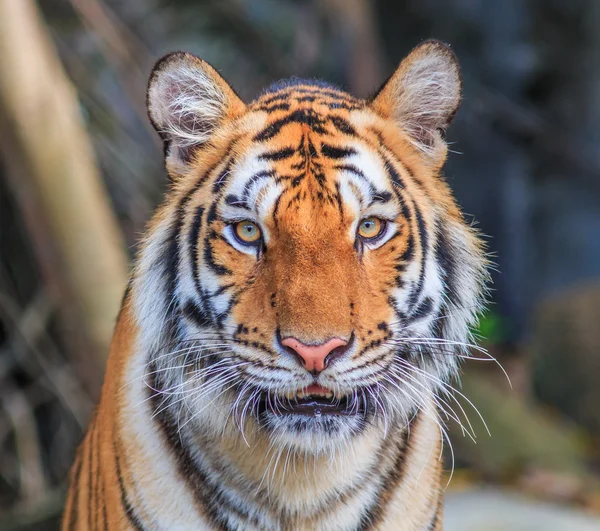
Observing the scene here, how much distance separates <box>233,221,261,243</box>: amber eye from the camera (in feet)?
5.48

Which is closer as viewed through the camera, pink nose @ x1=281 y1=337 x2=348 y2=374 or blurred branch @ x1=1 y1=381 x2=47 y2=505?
pink nose @ x1=281 y1=337 x2=348 y2=374

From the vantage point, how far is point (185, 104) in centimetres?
181

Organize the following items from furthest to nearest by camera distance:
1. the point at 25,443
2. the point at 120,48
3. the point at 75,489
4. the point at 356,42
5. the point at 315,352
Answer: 1. the point at 356,42
2. the point at 25,443
3. the point at 120,48
4. the point at 75,489
5. the point at 315,352

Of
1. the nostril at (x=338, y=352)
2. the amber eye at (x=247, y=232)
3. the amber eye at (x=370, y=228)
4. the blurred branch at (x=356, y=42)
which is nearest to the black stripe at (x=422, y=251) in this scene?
the amber eye at (x=370, y=228)

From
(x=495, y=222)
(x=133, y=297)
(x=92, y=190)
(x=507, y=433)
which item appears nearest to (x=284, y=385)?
(x=133, y=297)

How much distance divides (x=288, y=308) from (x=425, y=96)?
1.91 feet

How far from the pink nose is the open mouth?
0.10m

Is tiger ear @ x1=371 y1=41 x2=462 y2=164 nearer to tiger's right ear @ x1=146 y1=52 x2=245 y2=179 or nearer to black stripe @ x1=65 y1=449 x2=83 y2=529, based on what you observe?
tiger's right ear @ x1=146 y1=52 x2=245 y2=179

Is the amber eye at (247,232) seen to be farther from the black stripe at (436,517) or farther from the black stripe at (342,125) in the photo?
the black stripe at (436,517)

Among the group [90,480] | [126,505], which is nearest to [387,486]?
[126,505]

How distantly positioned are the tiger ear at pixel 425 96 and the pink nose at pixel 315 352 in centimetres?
54

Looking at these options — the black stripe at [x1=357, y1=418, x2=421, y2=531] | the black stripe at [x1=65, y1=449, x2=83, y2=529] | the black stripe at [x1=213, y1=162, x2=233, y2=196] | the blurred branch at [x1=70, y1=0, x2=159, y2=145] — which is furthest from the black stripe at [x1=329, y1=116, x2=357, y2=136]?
the blurred branch at [x1=70, y1=0, x2=159, y2=145]

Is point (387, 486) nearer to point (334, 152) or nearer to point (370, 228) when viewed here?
point (370, 228)

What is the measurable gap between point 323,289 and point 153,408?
0.50 meters
